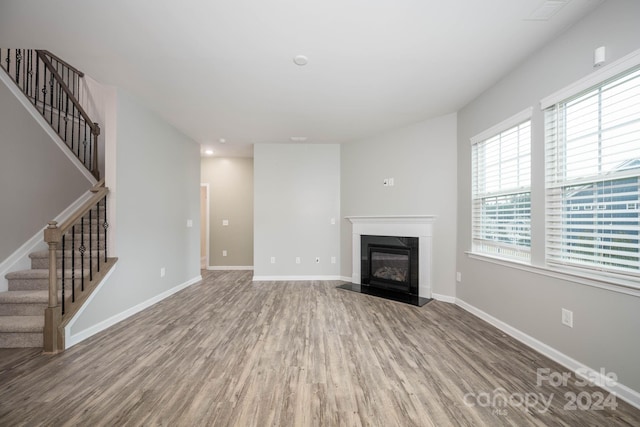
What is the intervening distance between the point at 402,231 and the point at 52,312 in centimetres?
436

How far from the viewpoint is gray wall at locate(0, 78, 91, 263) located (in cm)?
282

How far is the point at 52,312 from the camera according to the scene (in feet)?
7.47

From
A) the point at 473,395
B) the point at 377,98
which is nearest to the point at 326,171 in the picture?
the point at 377,98

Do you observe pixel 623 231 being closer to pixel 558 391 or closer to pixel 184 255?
pixel 558 391

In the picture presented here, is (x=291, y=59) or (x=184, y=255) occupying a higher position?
(x=291, y=59)

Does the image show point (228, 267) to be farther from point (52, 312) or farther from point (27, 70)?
point (27, 70)

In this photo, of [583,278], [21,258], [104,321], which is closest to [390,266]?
[583,278]

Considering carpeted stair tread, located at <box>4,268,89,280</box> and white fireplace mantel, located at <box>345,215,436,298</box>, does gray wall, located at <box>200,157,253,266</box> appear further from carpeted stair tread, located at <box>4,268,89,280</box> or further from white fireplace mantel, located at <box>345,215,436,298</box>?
carpeted stair tread, located at <box>4,268,89,280</box>

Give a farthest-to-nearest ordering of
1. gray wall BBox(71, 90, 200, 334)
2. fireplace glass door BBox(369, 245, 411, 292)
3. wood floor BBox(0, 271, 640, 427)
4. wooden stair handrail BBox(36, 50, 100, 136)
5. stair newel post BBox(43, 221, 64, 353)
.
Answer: fireplace glass door BBox(369, 245, 411, 292)
wooden stair handrail BBox(36, 50, 100, 136)
gray wall BBox(71, 90, 200, 334)
stair newel post BBox(43, 221, 64, 353)
wood floor BBox(0, 271, 640, 427)

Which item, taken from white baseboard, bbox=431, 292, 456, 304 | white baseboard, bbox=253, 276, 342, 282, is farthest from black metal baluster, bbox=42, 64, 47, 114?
white baseboard, bbox=431, 292, 456, 304

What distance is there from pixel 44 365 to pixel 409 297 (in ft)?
13.6

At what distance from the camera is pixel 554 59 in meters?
2.21

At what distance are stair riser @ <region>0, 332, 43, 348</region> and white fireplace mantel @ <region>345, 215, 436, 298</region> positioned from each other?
4.18m

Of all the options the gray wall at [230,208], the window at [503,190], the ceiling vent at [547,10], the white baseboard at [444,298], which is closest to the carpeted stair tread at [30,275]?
the gray wall at [230,208]
